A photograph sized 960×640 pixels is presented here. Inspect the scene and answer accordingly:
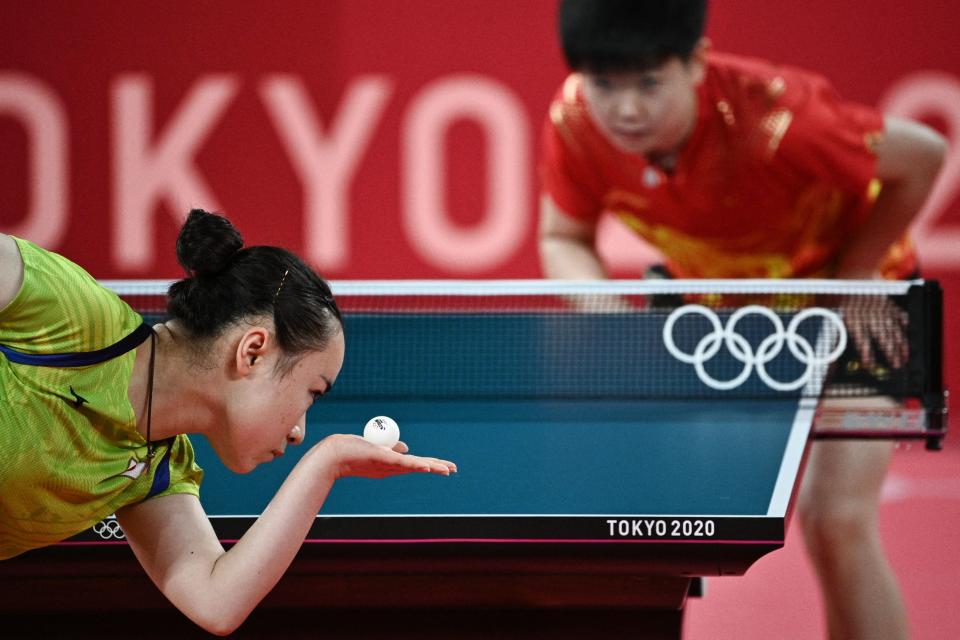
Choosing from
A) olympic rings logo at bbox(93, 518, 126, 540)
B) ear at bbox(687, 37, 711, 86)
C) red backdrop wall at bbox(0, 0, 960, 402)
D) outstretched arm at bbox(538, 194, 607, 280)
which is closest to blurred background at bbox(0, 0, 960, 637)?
red backdrop wall at bbox(0, 0, 960, 402)

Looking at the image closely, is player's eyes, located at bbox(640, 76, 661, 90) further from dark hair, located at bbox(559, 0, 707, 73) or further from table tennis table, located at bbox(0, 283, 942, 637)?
table tennis table, located at bbox(0, 283, 942, 637)

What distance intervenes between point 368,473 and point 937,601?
2.47 m

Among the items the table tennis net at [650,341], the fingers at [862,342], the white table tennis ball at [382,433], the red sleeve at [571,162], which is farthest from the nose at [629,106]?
the white table tennis ball at [382,433]

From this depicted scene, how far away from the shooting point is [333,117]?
22.9ft

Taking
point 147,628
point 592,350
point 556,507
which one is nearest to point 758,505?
point 556,507

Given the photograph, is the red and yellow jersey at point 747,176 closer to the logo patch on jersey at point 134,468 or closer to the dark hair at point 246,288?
the dark hair at point 246,288

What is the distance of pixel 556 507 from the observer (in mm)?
2498

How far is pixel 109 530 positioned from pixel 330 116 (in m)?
4.76

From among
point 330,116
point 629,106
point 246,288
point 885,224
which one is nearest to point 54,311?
point 246,288

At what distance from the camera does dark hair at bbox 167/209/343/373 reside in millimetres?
2152

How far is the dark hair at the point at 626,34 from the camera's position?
3.20 m

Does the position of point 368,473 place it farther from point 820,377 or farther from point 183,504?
point 820,377

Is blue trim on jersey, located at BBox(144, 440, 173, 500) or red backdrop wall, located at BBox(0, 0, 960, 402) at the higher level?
red backdrop wall, located at BBox(0, 0, 960, 402)

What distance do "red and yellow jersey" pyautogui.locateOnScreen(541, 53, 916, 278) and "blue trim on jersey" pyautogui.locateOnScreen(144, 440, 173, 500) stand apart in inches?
67.9
